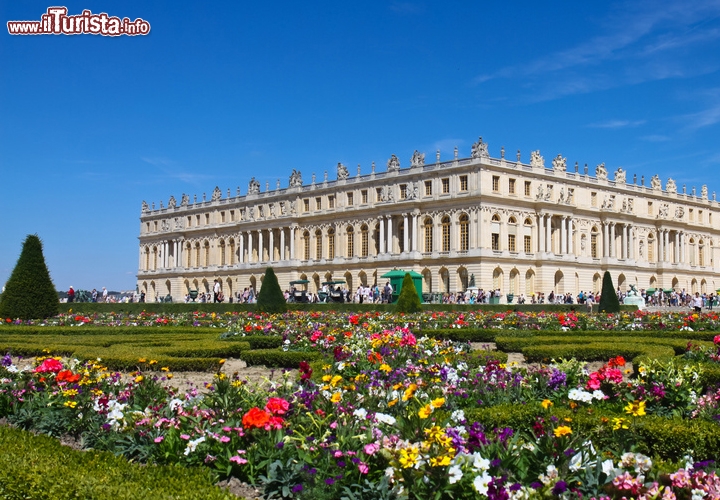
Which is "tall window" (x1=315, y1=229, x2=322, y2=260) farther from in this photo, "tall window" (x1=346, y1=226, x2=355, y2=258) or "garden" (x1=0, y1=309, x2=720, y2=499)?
"garden" (x1=0, y1=309, x2=720, y2=499)

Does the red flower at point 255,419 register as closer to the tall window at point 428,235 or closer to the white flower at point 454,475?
the white flower at point 454,475

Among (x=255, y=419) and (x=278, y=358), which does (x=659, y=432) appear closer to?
(x=255, y=419)

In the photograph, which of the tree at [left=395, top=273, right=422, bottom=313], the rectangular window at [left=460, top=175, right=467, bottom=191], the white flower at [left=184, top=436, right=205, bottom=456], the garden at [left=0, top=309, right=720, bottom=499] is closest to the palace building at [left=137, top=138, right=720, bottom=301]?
the rectangular window at [left=460, top=175, right=467, bottom=191]

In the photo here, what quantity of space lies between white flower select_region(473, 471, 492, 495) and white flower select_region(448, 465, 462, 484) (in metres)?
0.15

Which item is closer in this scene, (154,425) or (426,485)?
(426,485)

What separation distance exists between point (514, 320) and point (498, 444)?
15.1m

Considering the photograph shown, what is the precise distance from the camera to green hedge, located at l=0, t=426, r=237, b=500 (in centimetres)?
502

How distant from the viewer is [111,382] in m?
8.04

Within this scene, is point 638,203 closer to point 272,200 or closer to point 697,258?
point 697,258

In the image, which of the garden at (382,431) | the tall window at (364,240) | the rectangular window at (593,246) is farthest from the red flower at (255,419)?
the rectangular window at (593,246)

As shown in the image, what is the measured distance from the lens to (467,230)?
179ft

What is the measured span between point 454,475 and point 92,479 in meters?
2.53

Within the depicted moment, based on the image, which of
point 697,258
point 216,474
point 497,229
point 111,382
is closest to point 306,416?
point 216,474

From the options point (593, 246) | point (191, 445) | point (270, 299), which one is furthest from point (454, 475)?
point (593, 246)
